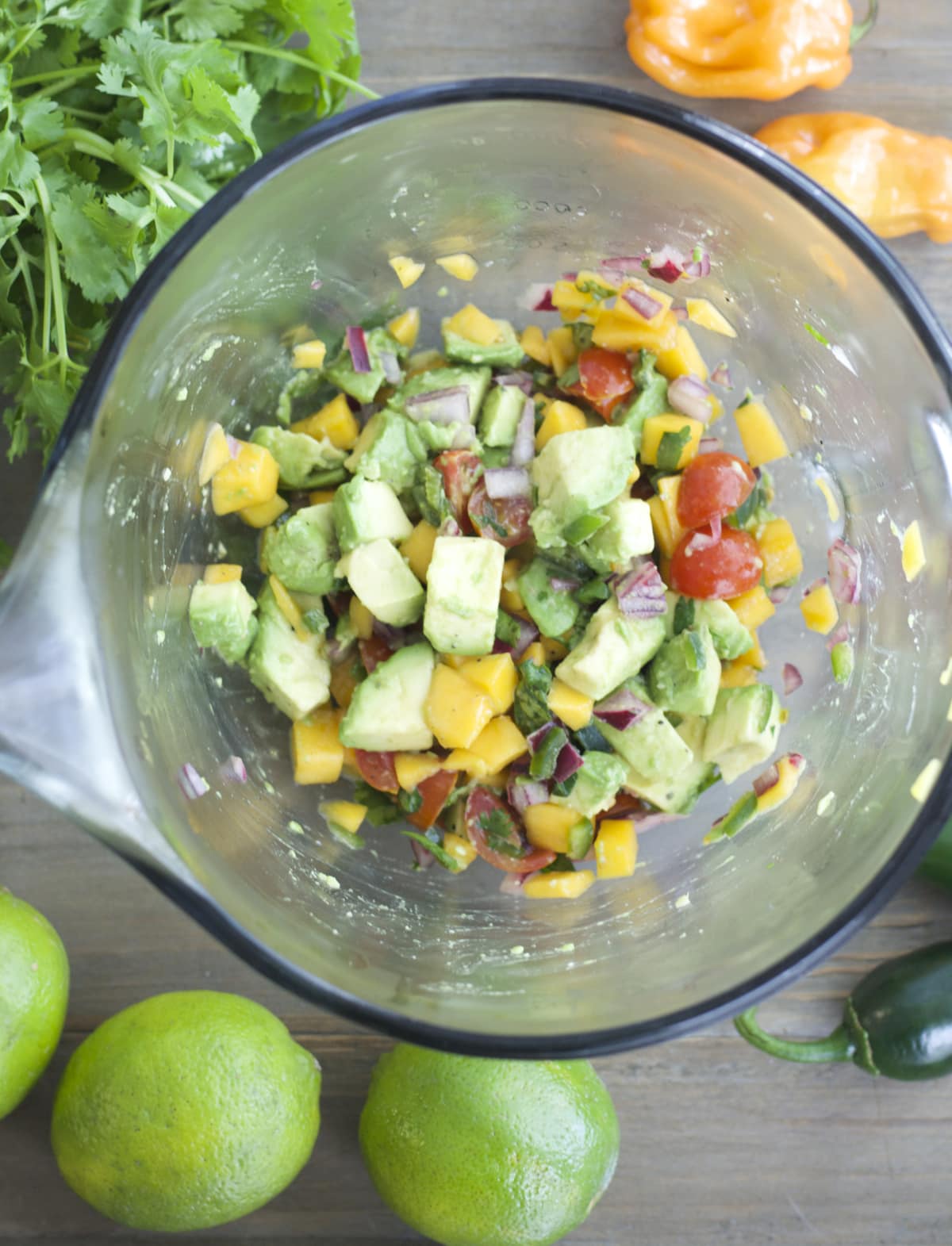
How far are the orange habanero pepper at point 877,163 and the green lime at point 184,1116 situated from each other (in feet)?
5.13

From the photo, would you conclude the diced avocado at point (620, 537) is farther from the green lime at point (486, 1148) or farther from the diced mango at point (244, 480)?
the green lime at point (486, 1148)

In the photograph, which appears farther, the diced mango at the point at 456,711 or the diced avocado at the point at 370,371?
the diced avocado at the point at 370,371

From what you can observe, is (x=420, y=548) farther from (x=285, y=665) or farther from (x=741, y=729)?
(x=741, y=729)

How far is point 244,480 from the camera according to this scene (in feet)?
4.68

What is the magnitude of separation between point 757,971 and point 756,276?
2.91ft

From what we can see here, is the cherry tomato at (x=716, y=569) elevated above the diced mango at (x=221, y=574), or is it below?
above

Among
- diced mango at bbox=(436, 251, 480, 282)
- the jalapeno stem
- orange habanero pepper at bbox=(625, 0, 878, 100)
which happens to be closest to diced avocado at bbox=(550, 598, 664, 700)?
diced mango at bbox=(436, 251, 480, 282)

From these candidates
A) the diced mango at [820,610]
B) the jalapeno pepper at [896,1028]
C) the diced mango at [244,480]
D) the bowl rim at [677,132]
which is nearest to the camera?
the bowl rim at [677,132]

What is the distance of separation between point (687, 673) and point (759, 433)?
0.40 meters

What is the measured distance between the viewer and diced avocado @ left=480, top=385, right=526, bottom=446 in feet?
4.83

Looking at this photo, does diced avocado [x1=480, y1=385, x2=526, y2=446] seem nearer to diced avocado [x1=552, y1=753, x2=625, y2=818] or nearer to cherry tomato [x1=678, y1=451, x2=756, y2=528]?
cherry tomato [x1=678, y1=451, x2=756, y2=528]

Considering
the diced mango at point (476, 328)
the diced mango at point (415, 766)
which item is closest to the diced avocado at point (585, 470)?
the diced mango at point (476, 328)

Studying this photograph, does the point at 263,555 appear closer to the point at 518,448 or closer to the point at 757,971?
the point at 518,448

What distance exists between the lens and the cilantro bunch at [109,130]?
1326 mm
